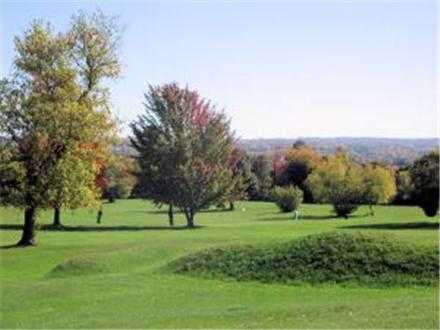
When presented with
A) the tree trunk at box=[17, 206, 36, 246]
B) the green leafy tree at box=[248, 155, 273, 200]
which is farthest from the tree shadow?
the green leafy tree at box=[248, 155, 273, 200]

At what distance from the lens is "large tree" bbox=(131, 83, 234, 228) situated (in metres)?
59.2

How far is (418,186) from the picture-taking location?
53.8 m

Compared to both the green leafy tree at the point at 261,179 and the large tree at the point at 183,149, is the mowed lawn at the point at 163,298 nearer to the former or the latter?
the large tree at the point at 183,149

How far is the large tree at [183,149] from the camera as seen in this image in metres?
59.2

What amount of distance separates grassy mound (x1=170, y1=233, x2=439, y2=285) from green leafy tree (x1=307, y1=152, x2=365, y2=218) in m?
43.2

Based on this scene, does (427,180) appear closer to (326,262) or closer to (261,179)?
(326,262)

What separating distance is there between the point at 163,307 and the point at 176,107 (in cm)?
3885

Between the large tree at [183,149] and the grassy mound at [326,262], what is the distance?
96.2ft

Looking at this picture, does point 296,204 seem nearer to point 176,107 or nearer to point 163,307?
point 176,107

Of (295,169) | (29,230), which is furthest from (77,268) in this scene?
(295,169)

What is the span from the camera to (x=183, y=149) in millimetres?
59219

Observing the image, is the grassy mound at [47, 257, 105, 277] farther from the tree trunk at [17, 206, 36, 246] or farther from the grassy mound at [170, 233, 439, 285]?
the tree trunk at [17, 206, 36, 246]

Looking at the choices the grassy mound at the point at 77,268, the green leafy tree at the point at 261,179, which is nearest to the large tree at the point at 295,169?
the green leafy tree at the point at 261,179

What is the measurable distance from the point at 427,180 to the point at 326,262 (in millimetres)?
28281
